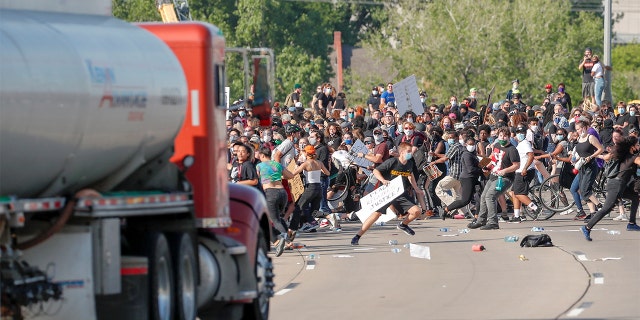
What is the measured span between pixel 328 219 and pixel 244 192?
12413 millimetres

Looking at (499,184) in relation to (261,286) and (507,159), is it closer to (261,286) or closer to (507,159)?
(507,159)

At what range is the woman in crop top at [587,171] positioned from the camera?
2750cm

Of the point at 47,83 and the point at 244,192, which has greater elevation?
A: the point at 47,83

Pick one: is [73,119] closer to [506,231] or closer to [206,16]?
[506,231]

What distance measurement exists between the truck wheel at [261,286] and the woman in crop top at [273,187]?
301 inches

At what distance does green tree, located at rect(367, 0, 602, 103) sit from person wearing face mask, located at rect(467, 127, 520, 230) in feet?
115

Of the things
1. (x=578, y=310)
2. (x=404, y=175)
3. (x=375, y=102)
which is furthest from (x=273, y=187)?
(x=375, y=102)

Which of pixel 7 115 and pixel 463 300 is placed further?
pixel 463 300

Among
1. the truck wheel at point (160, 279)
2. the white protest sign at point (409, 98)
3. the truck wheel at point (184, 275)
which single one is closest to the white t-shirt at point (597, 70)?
the white protest sign at point (409, 98)

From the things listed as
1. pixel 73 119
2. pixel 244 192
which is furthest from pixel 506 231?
pixel 73 119

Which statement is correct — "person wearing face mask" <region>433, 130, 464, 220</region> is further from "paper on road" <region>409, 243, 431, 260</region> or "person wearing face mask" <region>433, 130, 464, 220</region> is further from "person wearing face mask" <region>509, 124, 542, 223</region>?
"paper on road" <region>409, 243, 431, 260</region>

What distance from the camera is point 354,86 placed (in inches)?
2916

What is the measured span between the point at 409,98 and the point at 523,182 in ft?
31.4

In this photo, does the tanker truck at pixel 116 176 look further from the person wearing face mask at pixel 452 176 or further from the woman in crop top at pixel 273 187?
the person wearing face mask at pixel 452 176
